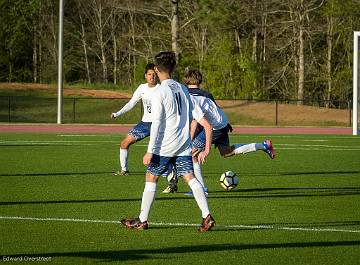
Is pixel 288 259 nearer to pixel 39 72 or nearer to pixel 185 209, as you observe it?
pixel 185 209

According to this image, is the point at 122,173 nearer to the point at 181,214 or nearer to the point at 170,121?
the point at 181,214

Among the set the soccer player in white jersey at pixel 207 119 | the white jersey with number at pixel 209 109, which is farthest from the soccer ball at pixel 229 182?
the white jersey with number at pixel 209 109

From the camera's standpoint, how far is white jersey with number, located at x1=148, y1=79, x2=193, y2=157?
34.4 ft

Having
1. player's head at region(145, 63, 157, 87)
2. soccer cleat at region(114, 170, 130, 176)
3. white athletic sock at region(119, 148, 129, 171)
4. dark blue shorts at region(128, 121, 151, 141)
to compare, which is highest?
player's head at region(145, 63, 157, 87)

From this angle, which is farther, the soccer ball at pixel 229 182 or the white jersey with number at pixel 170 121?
the soccer ball at pixel 229 182

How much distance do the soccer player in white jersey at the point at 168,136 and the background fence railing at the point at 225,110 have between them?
35.1 m

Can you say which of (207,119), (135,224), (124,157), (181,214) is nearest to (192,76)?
(207,119)

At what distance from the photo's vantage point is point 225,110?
162 feet

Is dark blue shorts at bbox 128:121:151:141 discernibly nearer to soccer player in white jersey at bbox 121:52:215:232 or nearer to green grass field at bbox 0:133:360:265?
green grass field at bbox 0:133:360:265

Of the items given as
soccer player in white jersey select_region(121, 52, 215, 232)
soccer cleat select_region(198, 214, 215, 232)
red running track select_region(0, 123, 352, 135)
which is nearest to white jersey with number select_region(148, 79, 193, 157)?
soccer player in white jersey select_region(121, 52, 215, 232)

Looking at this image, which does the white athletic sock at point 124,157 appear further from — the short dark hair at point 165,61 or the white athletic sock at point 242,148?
the short dark hair at point 165,61

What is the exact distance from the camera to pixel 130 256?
30.5ft

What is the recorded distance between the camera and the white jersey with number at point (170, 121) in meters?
10.5

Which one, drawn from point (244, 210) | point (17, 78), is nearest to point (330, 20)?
point (17, 78)
